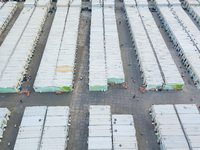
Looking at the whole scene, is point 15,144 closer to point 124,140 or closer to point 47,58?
point 124,140

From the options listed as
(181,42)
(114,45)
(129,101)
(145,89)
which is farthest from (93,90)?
(181,42)

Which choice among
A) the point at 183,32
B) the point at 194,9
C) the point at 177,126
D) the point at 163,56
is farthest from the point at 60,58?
the point at 194,9

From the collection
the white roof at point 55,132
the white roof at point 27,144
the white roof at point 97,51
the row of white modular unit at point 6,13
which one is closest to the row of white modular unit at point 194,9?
the white roof at point 97,51

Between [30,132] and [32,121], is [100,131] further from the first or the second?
[32,121]

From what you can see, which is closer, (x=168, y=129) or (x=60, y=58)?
(x=168, y=129)

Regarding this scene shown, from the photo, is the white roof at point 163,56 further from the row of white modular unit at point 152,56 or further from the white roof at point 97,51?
the white roof at point 97,51

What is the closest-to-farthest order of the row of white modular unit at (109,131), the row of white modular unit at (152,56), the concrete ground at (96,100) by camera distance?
the row of white modular unit at (109,131), the concrete ground at (96,100), the row of white modular unit at (152,56)
